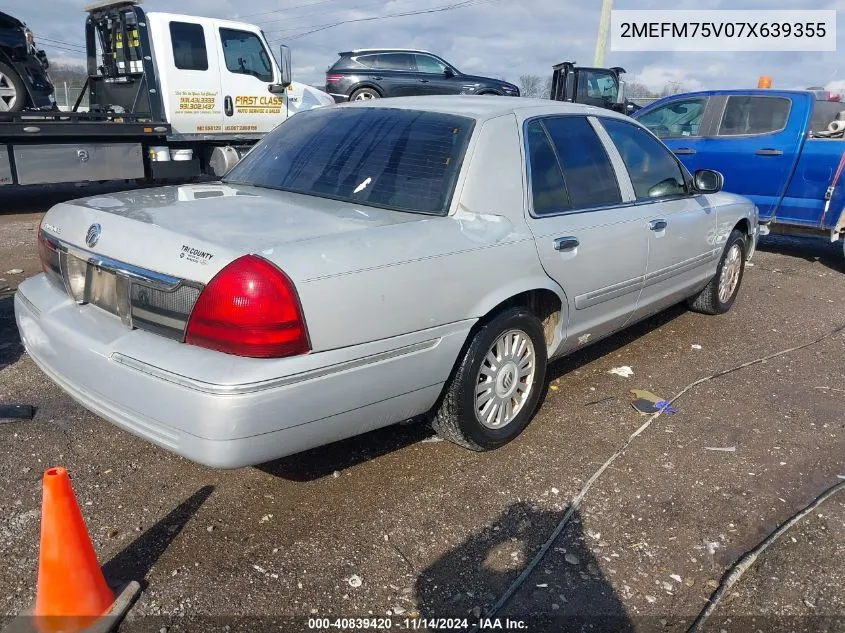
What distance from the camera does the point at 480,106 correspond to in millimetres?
3588

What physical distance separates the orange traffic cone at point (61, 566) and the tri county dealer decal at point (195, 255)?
79 centimetres

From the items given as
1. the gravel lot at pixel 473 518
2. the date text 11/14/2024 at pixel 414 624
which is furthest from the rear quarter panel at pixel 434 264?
the date text 11/14/2024 at pixel 414 624

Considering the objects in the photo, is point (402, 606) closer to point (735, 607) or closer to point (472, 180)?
point (735, 607)

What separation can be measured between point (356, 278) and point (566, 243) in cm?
136

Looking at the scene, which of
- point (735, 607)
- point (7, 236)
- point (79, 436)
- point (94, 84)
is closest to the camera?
point (735, 607)

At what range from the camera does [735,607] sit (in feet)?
8.07

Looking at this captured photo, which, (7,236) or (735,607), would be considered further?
(7,236)

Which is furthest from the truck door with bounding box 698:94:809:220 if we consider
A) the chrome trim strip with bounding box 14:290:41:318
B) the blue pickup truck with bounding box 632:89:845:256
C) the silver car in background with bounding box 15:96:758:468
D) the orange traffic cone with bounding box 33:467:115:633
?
the orange traffic cone with bounding box 33:467:115:633

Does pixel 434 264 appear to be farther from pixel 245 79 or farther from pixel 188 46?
pixel 245 79

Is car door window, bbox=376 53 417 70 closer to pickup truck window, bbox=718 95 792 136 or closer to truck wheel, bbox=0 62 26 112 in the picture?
truck wheel, bbox=0 62 26 112

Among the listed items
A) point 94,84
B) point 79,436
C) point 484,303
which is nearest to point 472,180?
point 484,303

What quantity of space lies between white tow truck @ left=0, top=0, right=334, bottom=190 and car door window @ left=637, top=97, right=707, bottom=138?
5.02 meters

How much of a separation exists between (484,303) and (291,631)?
1.50 metres

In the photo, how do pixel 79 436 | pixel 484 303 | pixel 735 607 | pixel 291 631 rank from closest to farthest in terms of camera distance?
1. pixel 291 631
2. pixel 735 607
3. pixel 484 303
4. pixel 79 436
